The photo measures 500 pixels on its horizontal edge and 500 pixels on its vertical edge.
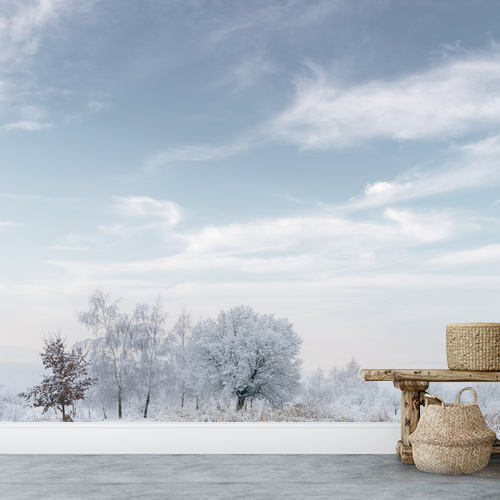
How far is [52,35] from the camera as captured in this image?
4895 millimetres

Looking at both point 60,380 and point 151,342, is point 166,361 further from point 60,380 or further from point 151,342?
point 60,380

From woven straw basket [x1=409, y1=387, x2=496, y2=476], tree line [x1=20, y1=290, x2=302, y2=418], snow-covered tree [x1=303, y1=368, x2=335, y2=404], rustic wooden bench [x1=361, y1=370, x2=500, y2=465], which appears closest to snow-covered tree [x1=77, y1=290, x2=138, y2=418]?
tree line [x1=20, y1=290, x2=302, y2=418]

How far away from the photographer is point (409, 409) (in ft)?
12.5

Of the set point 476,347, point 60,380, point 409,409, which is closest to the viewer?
point 476,347

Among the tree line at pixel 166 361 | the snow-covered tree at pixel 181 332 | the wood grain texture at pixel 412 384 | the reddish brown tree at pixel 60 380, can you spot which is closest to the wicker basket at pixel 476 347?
the wood grain texture at pixel 412 384

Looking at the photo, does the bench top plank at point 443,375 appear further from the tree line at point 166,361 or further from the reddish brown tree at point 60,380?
the reddish brown tree at point 60,380

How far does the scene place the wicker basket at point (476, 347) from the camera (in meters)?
3.68

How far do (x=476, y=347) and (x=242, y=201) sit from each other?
2404 millimetres

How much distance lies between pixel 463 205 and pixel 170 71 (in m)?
2.98

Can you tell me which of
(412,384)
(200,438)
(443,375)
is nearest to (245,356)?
(200,438)

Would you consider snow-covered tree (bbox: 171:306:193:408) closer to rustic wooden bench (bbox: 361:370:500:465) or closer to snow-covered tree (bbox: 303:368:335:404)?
snow-covered tree (bbox: 303:368:335:404)

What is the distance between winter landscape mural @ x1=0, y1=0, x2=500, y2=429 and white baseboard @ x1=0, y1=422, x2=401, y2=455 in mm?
214

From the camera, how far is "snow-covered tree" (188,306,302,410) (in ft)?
15.4

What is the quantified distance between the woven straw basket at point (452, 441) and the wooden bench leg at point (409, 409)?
23 centimetres
